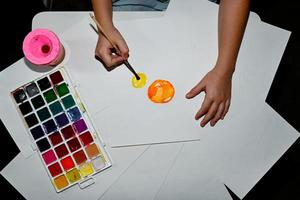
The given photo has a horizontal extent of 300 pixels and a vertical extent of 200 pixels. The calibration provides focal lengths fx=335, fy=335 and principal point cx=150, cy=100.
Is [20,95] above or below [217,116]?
above

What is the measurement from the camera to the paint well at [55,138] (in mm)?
875

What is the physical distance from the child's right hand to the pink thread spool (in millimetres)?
106

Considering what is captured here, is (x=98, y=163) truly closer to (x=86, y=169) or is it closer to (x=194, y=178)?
(x=86, y=169)

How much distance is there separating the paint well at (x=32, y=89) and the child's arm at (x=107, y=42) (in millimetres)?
183

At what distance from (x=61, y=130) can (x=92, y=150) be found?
10 centimetres

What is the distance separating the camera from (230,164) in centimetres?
86

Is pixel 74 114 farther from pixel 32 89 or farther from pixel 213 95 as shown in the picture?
pixel 213 95

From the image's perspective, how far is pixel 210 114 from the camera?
0.87m

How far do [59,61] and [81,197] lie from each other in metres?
0.36

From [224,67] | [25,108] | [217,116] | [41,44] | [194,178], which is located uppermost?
[41,44]

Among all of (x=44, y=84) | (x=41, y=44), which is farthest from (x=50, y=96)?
(x=41, y=44)

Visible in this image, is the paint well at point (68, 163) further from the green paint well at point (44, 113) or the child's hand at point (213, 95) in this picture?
the child's hand at point (213, 95)

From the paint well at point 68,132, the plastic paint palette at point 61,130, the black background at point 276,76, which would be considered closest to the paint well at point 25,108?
the plastic paint palette at point 61,130

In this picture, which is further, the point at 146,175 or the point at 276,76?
the point at 276,76
